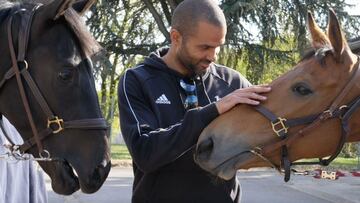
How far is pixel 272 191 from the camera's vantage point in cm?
1274

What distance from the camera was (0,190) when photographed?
3.02 metres

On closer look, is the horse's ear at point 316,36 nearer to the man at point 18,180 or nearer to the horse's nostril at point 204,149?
the horse's nostril at point 204,149

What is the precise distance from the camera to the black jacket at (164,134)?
2668 mm

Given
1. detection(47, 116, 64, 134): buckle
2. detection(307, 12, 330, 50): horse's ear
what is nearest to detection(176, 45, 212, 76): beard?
detection(307, 12, 330, 50): horse's ear

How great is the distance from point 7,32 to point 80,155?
0.75 metres

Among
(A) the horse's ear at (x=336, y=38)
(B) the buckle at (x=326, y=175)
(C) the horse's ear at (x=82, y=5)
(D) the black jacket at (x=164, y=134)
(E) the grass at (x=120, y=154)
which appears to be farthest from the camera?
(E) the grass at (x=120, y=154)

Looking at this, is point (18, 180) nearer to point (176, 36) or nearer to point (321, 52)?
point (176, 36)

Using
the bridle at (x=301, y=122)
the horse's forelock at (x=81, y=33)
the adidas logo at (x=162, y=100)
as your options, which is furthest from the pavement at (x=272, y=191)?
the horse's forelock at (x=81, y=33)

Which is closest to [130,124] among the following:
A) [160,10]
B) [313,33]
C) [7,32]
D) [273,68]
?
[7,32]

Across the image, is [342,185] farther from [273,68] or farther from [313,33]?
[313,33]

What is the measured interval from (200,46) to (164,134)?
0.50 metres

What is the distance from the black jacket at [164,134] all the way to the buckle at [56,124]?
337mm

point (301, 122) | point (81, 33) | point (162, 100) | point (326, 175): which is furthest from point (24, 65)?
point (326, 175)

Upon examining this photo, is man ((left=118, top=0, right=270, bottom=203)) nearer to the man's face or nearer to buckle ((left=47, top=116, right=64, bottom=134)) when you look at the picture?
the man's face
